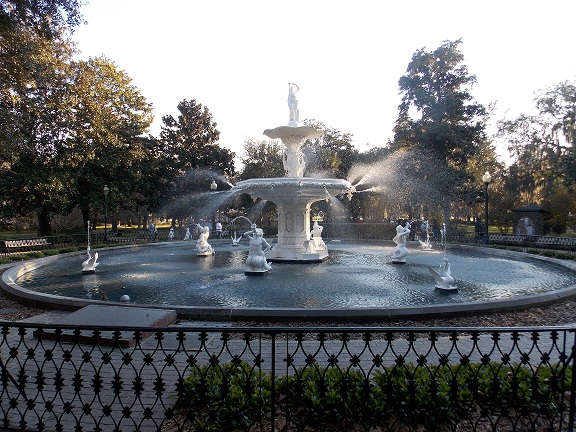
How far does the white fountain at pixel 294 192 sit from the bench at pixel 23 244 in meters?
12.8

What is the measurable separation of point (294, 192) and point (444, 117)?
2468cm

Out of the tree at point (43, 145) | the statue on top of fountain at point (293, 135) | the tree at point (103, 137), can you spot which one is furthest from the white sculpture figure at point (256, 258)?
the tree at point (103, 137)

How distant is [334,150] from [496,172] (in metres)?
19.0

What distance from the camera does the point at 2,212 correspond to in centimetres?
2734

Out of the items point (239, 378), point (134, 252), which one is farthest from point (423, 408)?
point (134, 252)

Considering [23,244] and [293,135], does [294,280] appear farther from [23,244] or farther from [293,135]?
[23,244]

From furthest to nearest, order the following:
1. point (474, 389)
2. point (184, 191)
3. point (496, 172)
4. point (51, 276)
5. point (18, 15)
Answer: point (496, 172)
point (184, 191)
point (51, 276)
point (18, 15)
point (474, 389)

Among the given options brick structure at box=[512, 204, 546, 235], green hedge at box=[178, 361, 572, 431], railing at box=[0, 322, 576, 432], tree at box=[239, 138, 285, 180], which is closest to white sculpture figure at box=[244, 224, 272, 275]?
railing at box=[0, 322, 576, 432]

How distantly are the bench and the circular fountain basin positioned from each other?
14.7 ft

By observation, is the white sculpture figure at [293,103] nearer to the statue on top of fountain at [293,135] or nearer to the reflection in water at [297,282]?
the statue on top of fountain at [293,135]

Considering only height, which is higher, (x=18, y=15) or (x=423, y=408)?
(x=18, y=15)

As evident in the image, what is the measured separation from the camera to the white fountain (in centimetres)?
1548

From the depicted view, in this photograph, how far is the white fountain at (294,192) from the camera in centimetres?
1548

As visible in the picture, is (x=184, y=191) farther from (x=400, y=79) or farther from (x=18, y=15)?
(x=18, y=15)
